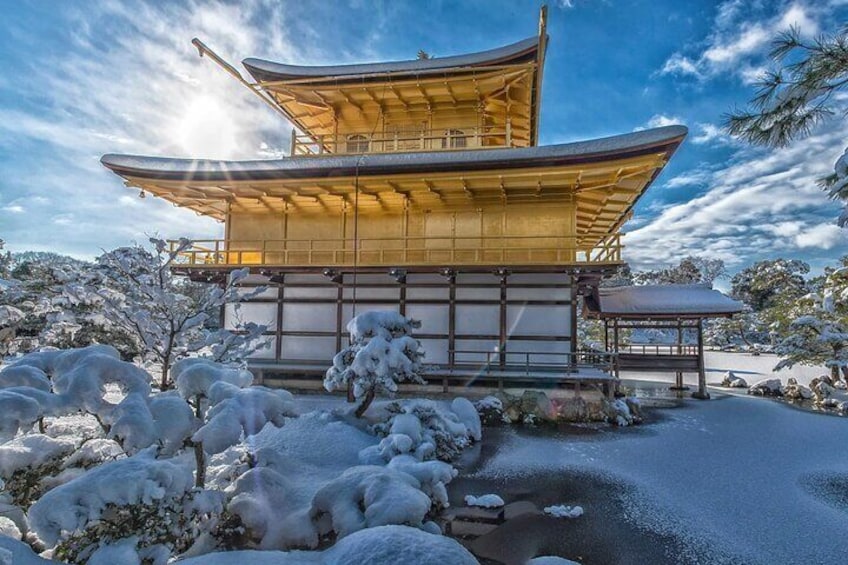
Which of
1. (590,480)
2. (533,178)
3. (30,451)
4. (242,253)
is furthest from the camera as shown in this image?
(242,253)

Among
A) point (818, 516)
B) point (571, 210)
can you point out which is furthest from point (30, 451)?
point (571, 210)

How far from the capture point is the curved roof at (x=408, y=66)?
56.5 ft

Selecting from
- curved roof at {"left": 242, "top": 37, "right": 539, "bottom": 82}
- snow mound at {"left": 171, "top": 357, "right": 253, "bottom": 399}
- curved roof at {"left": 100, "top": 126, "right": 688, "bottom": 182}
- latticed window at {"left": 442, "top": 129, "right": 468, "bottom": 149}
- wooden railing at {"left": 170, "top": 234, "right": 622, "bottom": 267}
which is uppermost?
curved roof at {"left": 242, "top": 37, "right": 539, "bottom": 82}

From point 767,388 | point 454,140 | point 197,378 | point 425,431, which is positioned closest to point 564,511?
point 425,431

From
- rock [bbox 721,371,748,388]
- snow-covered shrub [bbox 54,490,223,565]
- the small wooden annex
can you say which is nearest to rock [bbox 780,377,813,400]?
rock [bbox 721,371,748,388]

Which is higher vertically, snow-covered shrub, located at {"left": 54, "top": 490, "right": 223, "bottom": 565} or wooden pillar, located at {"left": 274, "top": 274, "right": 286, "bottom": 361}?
wooden pillar, located at {"left": 274, "top": 274, "right": 286, "bottom": 361}

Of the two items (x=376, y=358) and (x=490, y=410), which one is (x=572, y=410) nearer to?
(x=490, y=410)

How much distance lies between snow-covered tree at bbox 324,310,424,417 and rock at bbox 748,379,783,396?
18.8 m

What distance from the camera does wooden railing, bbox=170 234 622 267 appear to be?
49.2ft

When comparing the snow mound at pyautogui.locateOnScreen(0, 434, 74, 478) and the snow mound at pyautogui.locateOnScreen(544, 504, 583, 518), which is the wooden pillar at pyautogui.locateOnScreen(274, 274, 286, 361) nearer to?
the snow mound at pyautogui.locateOnScreen(0, 434, 74, 478)

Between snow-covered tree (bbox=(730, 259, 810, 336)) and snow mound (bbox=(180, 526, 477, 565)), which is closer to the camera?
snow mound (bbox=(180, 526, 477, 565))

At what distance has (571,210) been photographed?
609 inches

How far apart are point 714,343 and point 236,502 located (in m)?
51.1

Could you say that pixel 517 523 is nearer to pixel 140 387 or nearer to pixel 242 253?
pixel 140 387
